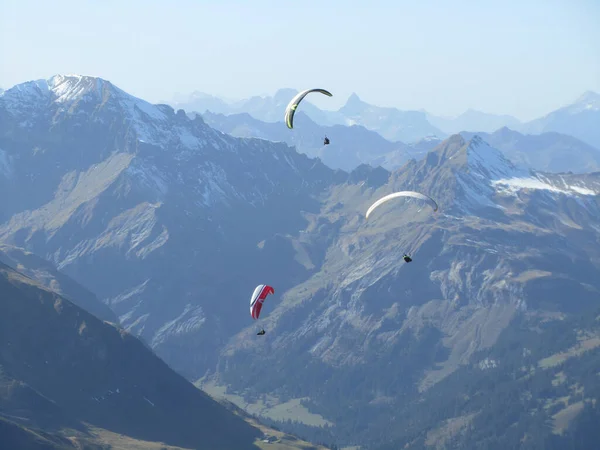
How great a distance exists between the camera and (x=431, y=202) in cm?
19200

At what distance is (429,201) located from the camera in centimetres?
19275

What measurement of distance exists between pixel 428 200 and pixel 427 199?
56cm

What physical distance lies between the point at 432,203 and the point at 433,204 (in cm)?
29

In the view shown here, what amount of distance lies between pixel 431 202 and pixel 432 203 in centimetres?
31

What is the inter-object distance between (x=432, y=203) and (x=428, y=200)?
229cm

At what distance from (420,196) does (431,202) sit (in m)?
7.15

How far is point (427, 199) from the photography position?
194 meters

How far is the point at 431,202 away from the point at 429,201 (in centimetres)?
84

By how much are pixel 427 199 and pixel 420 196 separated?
14.9ft

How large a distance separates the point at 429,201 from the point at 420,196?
6333mm

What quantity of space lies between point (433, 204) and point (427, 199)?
9.75 ft

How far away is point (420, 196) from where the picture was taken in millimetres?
198875

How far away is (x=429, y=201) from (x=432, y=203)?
1092 mm

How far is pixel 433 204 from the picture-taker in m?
192
